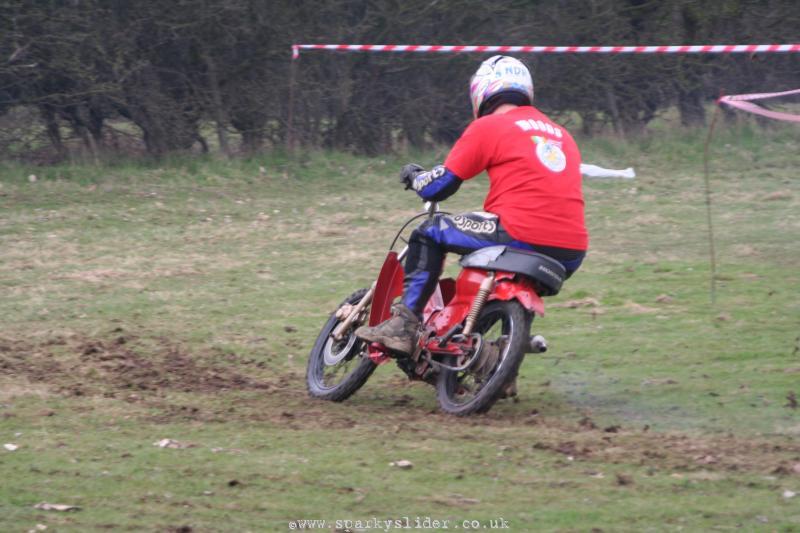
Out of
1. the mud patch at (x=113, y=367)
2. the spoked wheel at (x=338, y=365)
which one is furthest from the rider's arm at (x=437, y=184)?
the mud patch at (x=113, y=367)

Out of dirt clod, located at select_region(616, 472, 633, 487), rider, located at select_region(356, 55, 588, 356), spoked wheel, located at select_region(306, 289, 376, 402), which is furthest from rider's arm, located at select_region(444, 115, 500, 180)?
dirt clod, located at select_region(616, 472, 633, 487)

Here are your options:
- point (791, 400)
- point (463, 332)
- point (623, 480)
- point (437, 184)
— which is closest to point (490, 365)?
point (463, 332)

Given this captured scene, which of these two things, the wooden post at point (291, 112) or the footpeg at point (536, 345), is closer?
the footpeg at point (536, 345)

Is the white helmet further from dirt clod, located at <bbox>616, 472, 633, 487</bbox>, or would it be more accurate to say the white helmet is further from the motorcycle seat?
dirt clod, located at <bbox>616, 472, 633, 487</bbox>

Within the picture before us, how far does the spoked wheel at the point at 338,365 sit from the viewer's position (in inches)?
281

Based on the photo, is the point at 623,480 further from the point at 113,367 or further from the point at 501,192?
the point at 113,367

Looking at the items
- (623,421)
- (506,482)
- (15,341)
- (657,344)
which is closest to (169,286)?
(15,341)

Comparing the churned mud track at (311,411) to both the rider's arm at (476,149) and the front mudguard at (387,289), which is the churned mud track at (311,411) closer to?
the front mudguard at (387,289)

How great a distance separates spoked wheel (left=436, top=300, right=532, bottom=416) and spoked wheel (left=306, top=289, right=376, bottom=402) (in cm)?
51

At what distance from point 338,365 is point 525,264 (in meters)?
1.48

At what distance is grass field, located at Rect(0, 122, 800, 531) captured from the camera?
A: 5.14 metres

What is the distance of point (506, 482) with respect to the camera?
539cm

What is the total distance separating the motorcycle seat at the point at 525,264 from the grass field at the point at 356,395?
772mm

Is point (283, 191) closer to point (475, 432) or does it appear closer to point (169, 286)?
point (169, 286)
